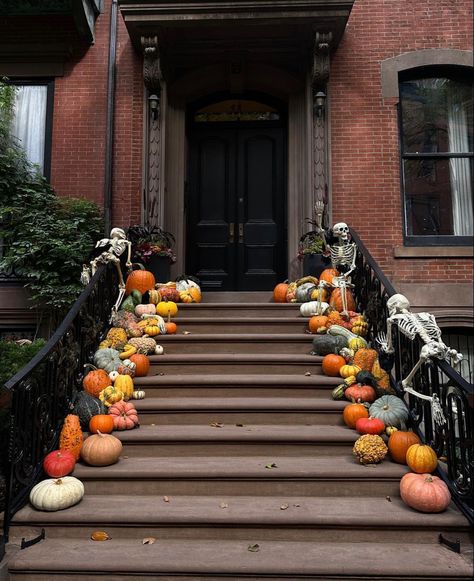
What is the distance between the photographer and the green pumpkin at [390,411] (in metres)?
3.84

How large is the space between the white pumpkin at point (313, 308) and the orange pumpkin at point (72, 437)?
2.91 m

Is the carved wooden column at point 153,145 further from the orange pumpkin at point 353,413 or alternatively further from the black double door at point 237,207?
the orange pumpkin at point 353,413

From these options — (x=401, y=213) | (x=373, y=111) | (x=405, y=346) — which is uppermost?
(x=373, y=111)

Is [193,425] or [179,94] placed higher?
[179,94]

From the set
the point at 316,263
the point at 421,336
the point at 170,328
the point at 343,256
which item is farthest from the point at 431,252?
the point at 170,328

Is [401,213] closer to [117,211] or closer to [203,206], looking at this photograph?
[203,206]

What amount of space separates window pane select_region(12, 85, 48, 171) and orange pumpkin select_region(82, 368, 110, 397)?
4.62 meters

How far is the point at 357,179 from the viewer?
24.0ft

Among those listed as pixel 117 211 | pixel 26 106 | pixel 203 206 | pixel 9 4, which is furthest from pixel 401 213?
pixel 9 4

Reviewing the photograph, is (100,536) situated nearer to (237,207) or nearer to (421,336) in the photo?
(421,336)

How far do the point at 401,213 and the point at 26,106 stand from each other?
6.05 m

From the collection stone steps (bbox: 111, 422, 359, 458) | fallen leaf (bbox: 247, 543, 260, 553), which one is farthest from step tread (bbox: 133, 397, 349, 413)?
fallen leaf (bbox: 247, 543, 260, 553)

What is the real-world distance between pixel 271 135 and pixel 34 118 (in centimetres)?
378

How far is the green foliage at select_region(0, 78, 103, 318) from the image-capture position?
21.9ft
